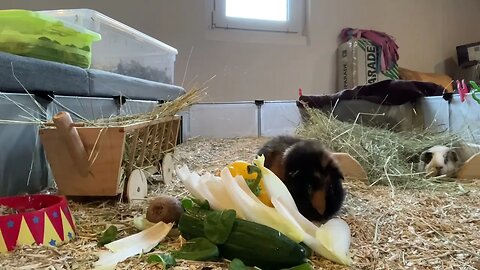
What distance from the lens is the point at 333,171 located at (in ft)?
3.64

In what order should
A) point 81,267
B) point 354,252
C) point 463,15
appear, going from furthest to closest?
point 463,15
point 354,252
point 81,267

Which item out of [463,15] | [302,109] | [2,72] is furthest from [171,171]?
[463,15]

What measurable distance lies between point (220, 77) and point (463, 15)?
8.45 ft

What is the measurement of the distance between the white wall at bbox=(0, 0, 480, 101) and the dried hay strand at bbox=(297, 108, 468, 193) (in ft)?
4.16

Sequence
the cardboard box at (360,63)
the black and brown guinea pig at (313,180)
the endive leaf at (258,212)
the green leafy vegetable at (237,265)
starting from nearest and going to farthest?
the green leafy vegetable at (237,265), the endive leaf at (258,212), the black and brown guinea pig at (313,180), the cardboard box at (360,63)

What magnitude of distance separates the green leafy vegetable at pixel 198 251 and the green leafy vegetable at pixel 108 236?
159 millimetres

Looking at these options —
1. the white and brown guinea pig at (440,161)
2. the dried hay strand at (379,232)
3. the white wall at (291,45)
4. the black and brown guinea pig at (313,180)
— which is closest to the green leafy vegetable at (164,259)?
the dried hay strand at (379,232)

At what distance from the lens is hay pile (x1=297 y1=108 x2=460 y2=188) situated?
1.55 metres

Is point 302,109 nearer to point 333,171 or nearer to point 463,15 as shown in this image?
point 333,171

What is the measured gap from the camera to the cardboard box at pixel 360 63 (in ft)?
11.6

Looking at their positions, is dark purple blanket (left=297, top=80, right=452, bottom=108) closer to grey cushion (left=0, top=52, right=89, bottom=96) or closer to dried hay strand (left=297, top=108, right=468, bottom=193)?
dried hay strand (left=297, top=108, right=468, bottom=193)

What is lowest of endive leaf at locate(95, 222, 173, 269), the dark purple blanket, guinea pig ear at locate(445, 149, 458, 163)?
endive leaf at locate(95, 222, 173, 269)

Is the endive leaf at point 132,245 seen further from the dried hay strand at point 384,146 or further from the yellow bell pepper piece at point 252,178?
the dried hay strand at point 384,146

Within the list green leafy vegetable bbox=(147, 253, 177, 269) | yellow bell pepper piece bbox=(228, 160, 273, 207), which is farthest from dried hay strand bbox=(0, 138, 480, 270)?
yellow bell pepper piece bbox=(228, 160, 273, 207)
